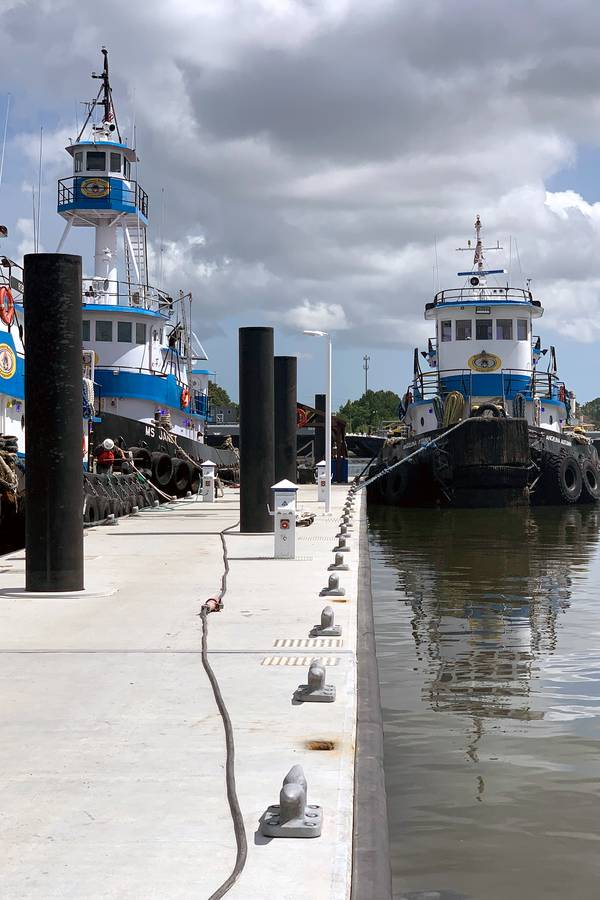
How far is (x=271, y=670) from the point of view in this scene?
7094 mm

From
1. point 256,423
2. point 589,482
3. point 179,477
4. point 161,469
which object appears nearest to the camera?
point 256,423

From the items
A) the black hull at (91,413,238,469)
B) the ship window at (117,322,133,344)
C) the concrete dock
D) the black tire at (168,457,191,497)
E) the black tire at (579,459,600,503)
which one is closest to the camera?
the concrete dock

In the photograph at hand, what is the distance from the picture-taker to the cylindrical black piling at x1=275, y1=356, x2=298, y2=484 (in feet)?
84.8

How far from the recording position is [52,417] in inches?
413

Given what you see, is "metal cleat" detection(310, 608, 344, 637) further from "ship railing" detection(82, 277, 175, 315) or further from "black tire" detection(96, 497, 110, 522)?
"ship railing" detection(82, 277, 175, 315)

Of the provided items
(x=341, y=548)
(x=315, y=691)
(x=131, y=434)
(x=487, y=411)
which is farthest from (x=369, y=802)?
(x=487, y=411)

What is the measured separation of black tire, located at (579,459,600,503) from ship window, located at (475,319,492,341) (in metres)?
6.04

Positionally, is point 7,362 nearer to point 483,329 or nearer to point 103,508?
point 103,508

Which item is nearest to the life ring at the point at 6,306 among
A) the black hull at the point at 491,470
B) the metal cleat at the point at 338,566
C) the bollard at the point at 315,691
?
the metal cleat at the point at 338,566

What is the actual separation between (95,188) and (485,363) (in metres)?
16.5

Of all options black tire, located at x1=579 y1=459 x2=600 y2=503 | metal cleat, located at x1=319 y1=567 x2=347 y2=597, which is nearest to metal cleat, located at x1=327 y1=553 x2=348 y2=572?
metal cleat, located at x1=319 y1=567 x2=347 y2=597

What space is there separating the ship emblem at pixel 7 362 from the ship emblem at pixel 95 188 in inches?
948

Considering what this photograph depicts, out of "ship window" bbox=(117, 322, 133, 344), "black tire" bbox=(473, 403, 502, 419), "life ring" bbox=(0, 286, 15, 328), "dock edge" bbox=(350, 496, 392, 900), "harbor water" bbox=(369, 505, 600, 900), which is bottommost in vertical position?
"harbor water" bbox=(369, 505, 600, 900)

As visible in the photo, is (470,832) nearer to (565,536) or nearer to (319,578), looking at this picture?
(319,578)
